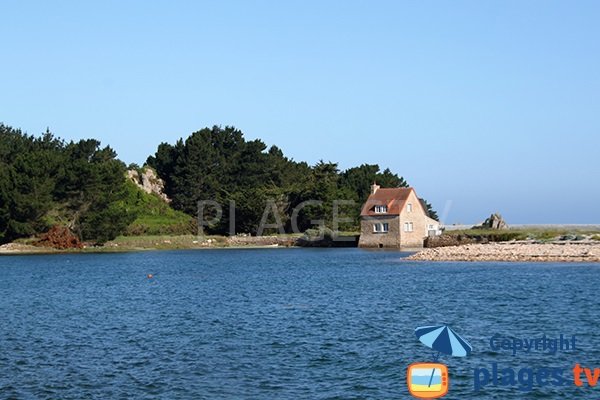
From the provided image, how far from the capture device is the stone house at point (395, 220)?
300ft

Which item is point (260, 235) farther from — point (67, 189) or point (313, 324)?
point (313, 324)

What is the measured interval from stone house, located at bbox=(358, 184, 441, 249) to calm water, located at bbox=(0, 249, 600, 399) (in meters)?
30.2

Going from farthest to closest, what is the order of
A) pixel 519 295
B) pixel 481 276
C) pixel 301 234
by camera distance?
Answer: pixel 301 234 → pixel 481 276 → pixel 519 295

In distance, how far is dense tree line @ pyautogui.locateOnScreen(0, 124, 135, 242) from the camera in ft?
275

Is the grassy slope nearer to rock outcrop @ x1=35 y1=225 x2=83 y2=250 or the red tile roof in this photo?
rock outcrop @ x1=35 y1=225 x2=83 y2=250

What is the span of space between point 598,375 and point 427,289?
2429 centimetres

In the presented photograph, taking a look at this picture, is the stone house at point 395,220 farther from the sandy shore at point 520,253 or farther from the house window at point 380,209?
the sandy shore at point 520,253

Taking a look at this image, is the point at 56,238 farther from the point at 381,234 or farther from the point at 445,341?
the point at 445,341

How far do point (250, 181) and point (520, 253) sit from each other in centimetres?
6384

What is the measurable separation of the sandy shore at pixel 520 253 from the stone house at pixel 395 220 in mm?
17282

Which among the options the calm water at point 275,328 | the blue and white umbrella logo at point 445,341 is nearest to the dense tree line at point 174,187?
the calm water at point 275,328

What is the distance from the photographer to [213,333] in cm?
3069

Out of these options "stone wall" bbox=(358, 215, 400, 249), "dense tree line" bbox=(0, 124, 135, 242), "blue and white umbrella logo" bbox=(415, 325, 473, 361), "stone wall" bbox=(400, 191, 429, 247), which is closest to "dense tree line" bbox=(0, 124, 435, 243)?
"dense tree line" bbox=(0, 124, 135, 242)

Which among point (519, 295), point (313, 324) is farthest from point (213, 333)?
point (519, 295)
